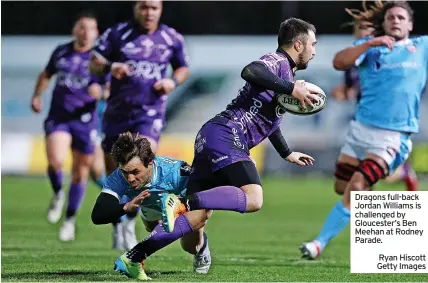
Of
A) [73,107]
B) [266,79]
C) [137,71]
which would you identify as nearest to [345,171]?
[137,71]

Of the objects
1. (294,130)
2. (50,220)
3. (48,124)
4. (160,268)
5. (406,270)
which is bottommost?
(294,130)

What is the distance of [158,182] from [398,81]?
301cm

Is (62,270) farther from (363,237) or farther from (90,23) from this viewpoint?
(90,23)

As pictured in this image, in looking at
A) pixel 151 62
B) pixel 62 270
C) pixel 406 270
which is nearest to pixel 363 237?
pixel 406 270

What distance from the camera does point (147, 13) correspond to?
31.8 feet

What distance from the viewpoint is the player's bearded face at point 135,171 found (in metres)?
6.85

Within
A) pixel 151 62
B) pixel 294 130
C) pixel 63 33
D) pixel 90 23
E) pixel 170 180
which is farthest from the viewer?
pixel 63 33

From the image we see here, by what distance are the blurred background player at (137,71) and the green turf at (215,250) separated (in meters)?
1.01

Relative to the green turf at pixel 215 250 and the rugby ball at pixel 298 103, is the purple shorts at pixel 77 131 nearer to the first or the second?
the green turf at pixel 215 250

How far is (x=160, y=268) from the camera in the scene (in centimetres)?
800

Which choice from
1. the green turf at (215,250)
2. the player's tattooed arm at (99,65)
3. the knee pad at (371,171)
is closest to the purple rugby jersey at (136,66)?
the player's tattooed arm at (99,65)

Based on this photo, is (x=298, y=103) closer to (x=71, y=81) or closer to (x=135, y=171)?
(x=135, y=171)

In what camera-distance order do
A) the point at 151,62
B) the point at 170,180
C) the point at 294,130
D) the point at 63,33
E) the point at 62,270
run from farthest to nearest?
1. the point at 63,33
2. the point at 294,130
3. the point at 151,62
4. the point at 62,270
5. the point at 170,180

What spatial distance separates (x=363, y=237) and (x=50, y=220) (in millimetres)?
5977
